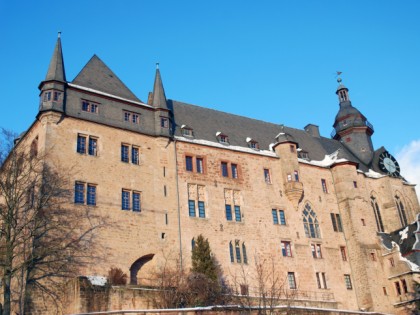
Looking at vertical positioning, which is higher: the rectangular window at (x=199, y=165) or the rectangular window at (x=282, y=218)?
the rectangular window at (x=199, y=165)

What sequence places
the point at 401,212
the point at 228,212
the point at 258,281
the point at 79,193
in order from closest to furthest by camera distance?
the point at 79,193 → the point at 258,281 → the point at 228,212 → the point at 401,212

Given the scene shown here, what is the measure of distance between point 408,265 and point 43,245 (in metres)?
28.6

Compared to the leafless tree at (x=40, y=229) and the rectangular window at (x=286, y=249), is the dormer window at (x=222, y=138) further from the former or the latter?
the leafless tree at (x=40, y=229)

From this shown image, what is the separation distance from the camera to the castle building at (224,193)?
113ft

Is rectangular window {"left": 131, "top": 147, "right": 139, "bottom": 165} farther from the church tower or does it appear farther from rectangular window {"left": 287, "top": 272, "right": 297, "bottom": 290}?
the church tower

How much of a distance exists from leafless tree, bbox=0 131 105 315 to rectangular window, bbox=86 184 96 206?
565mm

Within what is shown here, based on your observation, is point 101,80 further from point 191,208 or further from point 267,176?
point 267,176

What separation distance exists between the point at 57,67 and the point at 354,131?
1308 inches

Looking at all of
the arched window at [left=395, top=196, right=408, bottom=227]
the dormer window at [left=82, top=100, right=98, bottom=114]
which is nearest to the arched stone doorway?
the dormer window at [left=82, top=100, right=98, bottom=114]

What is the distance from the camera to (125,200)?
35.0m

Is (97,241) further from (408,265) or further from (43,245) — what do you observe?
(408,265)

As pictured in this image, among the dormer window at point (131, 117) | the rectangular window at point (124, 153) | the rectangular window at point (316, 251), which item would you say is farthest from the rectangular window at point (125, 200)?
the rectangular window at point (316, 251)

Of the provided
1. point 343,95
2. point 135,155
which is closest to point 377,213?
point 343,95

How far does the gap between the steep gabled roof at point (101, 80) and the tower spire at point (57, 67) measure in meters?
1.65
